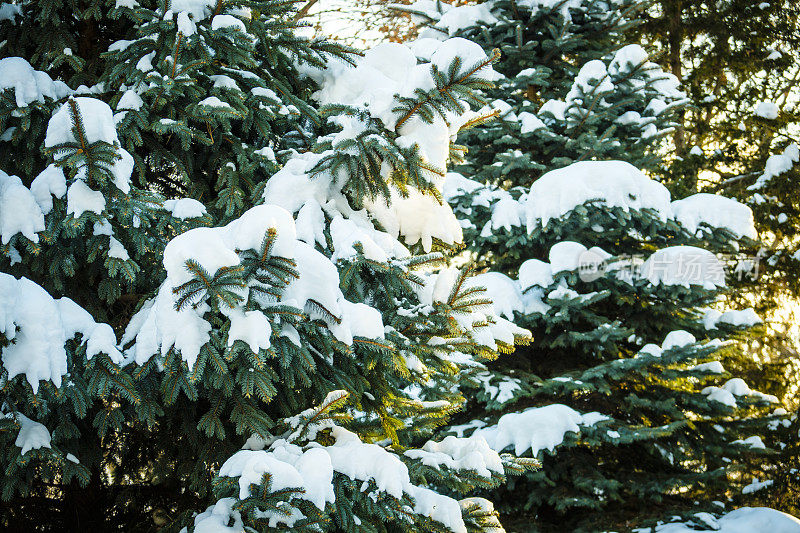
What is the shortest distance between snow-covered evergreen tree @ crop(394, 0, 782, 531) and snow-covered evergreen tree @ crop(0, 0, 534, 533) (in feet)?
6.23

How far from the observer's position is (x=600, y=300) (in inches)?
214

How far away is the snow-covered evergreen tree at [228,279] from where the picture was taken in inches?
77.9

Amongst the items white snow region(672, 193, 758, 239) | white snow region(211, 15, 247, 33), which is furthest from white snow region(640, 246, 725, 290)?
white snow region(211, 15, 247, 33)

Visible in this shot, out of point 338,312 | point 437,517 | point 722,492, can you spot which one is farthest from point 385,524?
point 722,492

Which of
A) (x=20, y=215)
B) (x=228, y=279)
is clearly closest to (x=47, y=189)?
(x=20, y=215)

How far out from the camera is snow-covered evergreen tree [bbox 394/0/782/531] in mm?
4664

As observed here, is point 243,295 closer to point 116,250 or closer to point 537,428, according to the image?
point 116,250

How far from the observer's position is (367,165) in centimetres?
248

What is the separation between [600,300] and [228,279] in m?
4.37

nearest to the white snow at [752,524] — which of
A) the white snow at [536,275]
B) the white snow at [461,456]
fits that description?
the white snow at [536,275]

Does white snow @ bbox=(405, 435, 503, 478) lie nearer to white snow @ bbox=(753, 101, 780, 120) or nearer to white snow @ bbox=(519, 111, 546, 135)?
white snow @ bbox=(519, 111, 546, 135)

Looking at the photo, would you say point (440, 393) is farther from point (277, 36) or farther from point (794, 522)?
point (794, 522)

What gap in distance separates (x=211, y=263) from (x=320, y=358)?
27.7 inches

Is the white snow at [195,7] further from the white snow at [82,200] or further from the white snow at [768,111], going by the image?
the white snow at [768,111]
